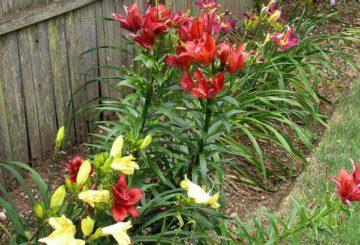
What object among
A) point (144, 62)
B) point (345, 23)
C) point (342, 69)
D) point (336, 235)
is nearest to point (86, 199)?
point (144, 62)

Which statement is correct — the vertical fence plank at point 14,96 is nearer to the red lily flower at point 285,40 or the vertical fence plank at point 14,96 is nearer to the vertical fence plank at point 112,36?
the vertical fence plank at point 112,36

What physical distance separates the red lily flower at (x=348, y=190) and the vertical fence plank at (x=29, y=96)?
2074 mm

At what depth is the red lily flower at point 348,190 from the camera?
6.99 feet

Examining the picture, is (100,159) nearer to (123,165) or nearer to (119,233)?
(123,165)

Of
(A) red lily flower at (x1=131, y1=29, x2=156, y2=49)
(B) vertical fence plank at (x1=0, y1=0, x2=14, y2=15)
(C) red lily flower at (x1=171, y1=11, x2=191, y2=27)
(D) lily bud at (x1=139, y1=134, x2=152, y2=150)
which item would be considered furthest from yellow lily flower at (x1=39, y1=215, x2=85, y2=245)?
(B) vertical fence plank at (x1=0, y1=0, x2=14, y2=15)

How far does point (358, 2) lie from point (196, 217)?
6.48 metres

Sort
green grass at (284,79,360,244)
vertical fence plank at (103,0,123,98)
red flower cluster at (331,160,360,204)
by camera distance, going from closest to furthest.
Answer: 1. red flower cluster at (331,160,360,204)
2. green grass at (284,79,360,244)
3. vertical fence plank at (103,0,123,98)

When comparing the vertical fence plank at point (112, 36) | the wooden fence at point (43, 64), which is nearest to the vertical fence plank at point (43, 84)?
the wooden fence at point (43, 64)

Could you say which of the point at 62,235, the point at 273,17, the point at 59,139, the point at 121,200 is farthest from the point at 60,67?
the point at 62,235

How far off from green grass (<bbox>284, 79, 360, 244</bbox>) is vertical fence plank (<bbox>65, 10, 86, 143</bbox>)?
4.90 ft

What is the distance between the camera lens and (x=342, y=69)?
603cm

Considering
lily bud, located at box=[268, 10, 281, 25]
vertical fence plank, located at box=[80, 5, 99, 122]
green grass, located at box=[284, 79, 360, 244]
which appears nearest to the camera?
green grass, located at box=[284, 79, 360, 244]

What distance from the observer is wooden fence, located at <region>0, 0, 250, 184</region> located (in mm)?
3438

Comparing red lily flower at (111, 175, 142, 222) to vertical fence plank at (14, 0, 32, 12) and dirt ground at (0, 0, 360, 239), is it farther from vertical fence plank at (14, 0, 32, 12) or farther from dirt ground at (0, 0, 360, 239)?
vertical fence plank at (14, 0, 32, 12)
